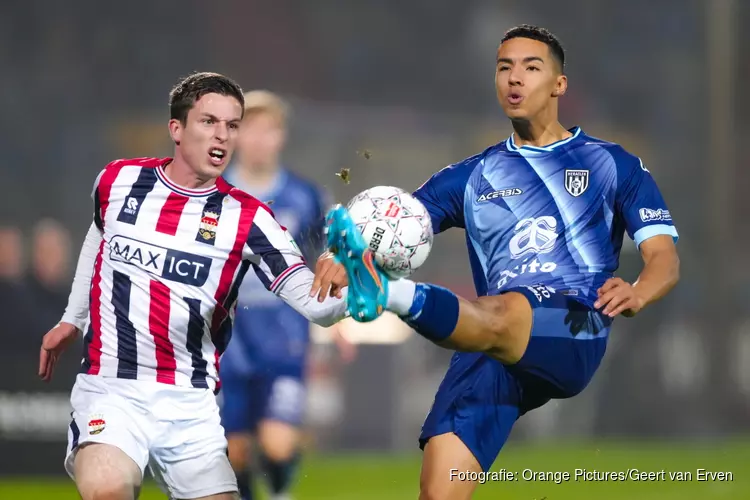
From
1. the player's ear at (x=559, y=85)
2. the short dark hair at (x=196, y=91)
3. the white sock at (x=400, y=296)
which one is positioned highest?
the player's ear at (x=559, y=85)

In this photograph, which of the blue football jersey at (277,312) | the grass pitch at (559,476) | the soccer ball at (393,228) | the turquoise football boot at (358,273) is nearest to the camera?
the turquoise football boot at (358,273)

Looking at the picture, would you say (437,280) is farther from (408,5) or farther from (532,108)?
(532,108)

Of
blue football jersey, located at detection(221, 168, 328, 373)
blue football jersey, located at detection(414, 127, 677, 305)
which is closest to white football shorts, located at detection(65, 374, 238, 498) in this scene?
blue football jersey, located at detection(414, 127, 677, 305)

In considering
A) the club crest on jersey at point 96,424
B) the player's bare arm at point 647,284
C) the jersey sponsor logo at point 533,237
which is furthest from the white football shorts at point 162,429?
the player's bare arm at point 647,284

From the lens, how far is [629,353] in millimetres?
13555

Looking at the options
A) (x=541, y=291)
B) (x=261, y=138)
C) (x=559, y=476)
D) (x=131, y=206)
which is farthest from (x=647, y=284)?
(x=559, y=476)

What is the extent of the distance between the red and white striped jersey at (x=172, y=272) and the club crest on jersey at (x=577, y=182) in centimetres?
125

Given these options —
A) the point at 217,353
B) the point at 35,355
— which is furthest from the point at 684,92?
the point at 217,353

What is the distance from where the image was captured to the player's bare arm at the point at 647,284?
4.52 meters

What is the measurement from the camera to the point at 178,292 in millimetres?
4660

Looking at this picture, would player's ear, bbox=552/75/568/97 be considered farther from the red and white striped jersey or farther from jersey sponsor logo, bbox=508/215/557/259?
the red and white striped jersey

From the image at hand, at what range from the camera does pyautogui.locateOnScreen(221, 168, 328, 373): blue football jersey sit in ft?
24.1

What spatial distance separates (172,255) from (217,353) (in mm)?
466

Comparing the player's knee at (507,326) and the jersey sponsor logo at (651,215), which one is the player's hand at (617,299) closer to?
the player's knee at (507,326)
